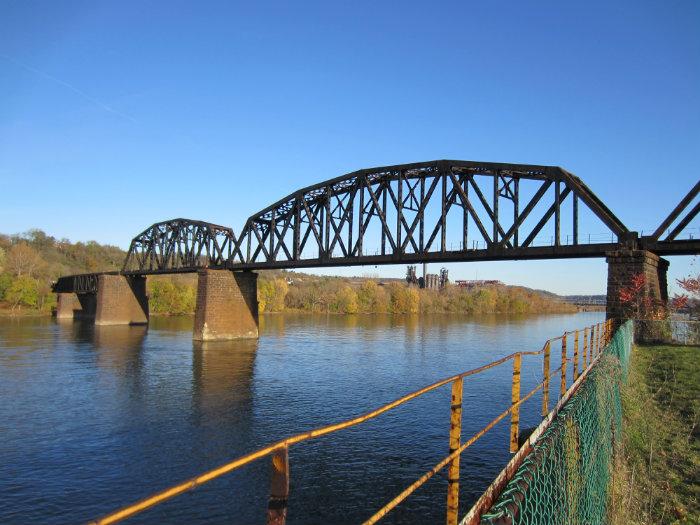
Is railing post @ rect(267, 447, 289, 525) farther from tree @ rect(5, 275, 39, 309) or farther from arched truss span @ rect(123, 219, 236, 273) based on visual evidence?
tree @ rect(5, 275, 39, 309)

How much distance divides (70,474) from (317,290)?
421 feet

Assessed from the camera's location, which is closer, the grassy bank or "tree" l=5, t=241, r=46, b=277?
the grassy bank

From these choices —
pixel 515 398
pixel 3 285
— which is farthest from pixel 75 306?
pixel 515 398

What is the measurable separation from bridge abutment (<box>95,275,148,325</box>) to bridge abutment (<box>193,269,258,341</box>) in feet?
102

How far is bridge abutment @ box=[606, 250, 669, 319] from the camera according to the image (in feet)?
90.6

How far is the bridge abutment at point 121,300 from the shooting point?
82938 millimetres

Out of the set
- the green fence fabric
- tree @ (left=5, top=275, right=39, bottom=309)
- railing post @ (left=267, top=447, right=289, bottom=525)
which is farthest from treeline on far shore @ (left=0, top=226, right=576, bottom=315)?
railing post @ (left=267, top=447, right=289, bottom=525)

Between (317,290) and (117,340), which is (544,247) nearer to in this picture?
(117,340)

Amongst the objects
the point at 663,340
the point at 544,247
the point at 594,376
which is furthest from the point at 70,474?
the point at 544,247

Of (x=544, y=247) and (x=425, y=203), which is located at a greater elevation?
(x=425, y=203)

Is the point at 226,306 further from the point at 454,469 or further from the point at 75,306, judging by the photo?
the point at 75,306

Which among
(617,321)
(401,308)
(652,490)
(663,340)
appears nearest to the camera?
(652,490)

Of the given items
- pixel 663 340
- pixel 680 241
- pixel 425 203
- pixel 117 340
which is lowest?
pixel 117 340

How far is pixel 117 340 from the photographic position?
191 ft
